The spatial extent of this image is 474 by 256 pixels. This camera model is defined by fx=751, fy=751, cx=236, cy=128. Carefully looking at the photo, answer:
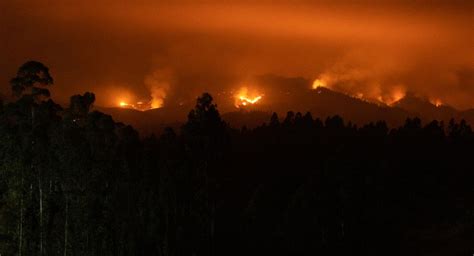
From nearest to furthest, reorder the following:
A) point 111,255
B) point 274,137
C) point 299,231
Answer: point 111,255, point 299,231, point 274,137

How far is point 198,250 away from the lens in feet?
274

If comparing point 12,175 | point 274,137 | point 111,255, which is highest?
point 274,137

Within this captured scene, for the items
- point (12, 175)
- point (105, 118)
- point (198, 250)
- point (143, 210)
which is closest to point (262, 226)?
point (198, 250)

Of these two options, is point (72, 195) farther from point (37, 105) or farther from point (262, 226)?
point (262, 226)

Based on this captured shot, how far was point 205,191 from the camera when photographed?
81.5 m

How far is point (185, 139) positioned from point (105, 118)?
2060 cm

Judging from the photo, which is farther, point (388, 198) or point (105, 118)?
point (388, 198)

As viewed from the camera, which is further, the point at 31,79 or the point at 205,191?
the point at 205,191

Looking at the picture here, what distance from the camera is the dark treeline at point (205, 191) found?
2104 inches

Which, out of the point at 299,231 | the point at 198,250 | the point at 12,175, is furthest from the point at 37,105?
the point at 299,231

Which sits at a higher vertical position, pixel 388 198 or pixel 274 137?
pixel 274 137

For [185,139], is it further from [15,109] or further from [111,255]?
[15,109]

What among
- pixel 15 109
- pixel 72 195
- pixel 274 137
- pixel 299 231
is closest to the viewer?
pixel 15 109

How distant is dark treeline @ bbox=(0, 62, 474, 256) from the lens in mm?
53438
